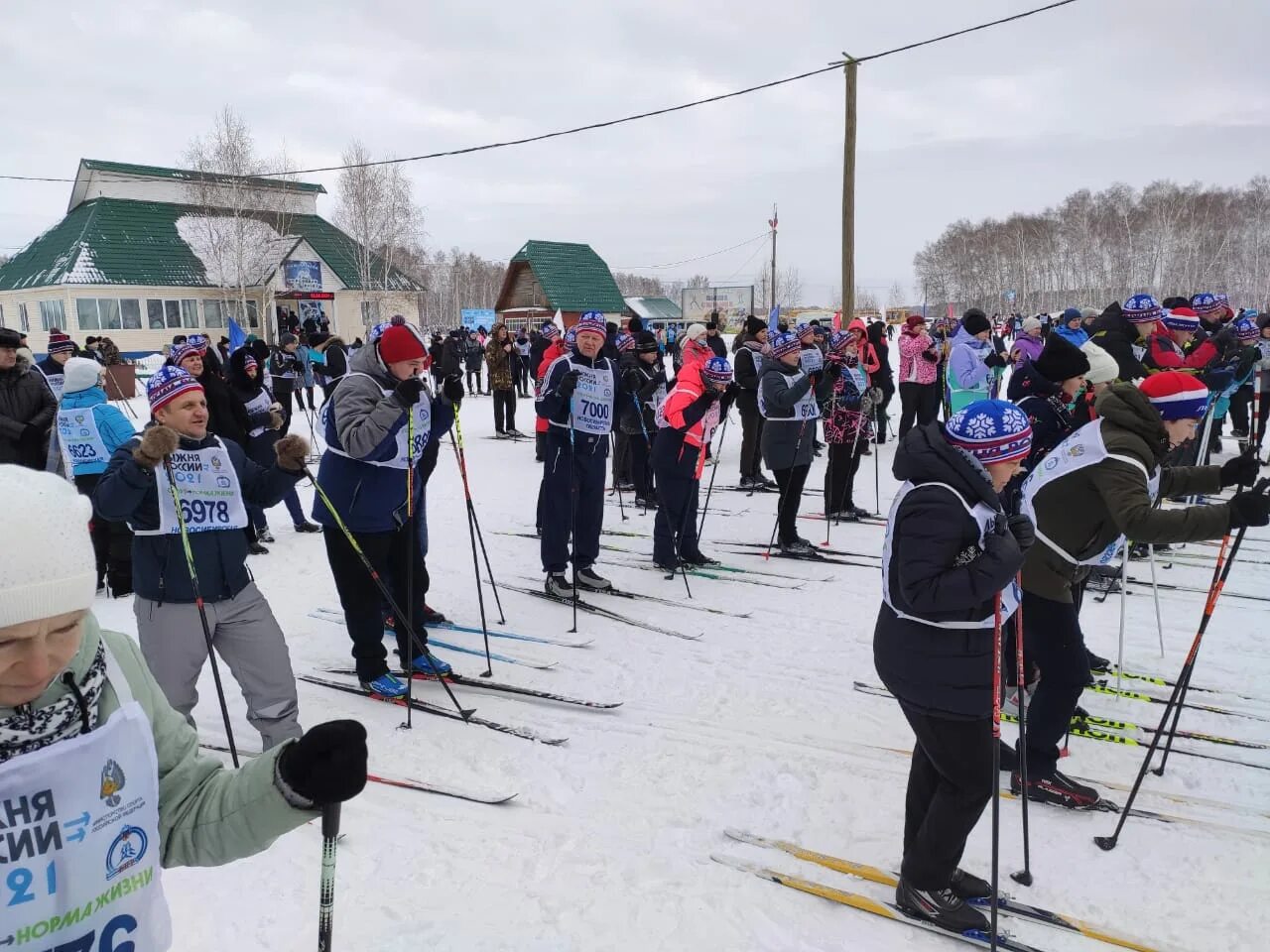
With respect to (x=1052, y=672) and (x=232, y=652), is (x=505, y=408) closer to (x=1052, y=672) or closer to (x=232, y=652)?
(x=232, y=652)

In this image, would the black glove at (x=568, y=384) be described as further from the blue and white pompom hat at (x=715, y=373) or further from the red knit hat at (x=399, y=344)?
the red knit hat at (x=399, y=344)

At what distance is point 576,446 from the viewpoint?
19.0ft

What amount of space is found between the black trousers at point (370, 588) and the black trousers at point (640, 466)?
4596 mm

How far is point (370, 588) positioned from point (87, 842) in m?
3.01

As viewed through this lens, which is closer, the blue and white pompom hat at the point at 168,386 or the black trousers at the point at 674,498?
the blue and white pompom hat at the point at 168,386

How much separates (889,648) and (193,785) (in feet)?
6.67

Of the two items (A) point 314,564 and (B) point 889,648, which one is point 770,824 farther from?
(A) point 314,564

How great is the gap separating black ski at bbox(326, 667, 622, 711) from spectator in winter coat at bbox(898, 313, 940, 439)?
7.47m

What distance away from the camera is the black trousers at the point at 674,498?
632 centimetres

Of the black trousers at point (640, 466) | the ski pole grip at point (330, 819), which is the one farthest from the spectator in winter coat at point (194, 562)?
the black trousers at point (640, 466)

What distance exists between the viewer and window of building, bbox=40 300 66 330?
91.1ft

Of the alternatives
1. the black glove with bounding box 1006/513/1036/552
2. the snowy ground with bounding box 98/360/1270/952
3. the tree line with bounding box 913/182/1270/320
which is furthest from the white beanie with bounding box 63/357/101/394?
the tree line with bounding box 913/182/1270/320

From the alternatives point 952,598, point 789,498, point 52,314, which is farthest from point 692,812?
point 52,314

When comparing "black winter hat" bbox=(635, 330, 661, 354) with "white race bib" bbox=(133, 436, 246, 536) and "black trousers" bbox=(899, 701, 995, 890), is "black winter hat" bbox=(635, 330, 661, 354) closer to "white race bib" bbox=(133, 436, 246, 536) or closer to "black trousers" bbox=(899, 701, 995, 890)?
"white race bib" bbox=(133, 436, 246, 536)
